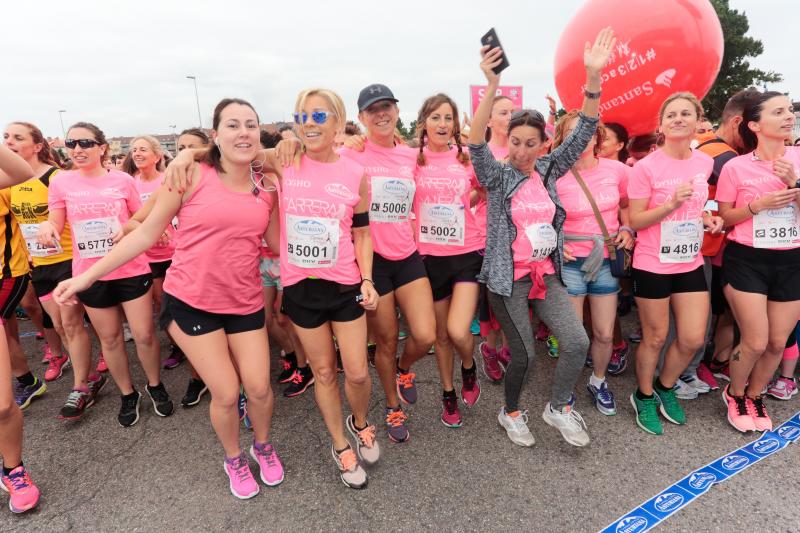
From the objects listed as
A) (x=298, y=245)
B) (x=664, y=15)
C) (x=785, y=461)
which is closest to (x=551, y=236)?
(x=298, y=245)

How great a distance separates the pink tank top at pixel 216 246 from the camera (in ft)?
7.63

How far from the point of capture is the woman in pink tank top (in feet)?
7.62

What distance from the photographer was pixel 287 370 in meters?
4.02

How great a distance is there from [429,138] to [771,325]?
2647 mm

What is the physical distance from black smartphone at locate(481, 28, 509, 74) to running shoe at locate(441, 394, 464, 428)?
2.17 metres

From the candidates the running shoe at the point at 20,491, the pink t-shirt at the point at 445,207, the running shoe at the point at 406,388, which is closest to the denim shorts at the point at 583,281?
the pink t-shirt at the point at 445,207

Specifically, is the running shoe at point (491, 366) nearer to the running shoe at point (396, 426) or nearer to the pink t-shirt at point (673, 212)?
the running shoe at point (396, 426)

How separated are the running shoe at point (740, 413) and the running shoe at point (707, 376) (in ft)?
1.16

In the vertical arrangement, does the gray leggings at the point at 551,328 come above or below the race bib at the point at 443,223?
below

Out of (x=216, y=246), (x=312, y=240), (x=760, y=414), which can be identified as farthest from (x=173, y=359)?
(x=760, y=414)

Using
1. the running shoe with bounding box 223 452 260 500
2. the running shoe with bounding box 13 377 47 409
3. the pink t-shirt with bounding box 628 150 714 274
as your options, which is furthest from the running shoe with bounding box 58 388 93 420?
the pink t-shirt with bounding box 628 150 714 274

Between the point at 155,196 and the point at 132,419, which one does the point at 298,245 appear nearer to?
the point at 155,196

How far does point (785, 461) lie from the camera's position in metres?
2.64

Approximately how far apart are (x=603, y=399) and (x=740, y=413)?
0.87 meters
